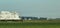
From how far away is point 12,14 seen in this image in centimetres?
9806

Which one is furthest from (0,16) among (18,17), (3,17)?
(18,17)

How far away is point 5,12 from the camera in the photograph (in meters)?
99.0

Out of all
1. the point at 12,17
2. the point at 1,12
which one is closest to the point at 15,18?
the point at 12,17

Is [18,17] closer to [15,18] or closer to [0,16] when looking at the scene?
[15,18]

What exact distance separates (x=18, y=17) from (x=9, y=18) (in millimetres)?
4137

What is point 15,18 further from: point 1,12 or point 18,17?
point 1,12

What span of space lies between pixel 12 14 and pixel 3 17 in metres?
4.43

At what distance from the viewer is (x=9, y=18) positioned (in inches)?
3720

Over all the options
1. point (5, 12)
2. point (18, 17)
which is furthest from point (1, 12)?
point (18, 17)

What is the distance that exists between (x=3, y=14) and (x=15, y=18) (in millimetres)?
5583

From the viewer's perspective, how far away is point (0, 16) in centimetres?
9638

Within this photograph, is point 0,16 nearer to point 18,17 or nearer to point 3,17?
point 3,17

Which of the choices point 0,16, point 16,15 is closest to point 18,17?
point 16,15

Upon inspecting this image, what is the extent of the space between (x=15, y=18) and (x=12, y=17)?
4.51ft
